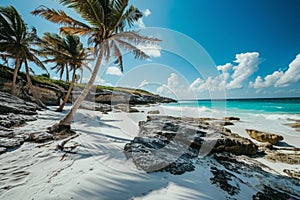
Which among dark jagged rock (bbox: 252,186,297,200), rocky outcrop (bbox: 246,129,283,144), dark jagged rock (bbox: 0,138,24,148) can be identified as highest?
rocky outcrop (bbox: 246,129,283,144)

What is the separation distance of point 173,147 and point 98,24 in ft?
19.5

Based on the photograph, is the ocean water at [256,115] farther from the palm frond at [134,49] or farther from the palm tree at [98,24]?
the palm tree at [98,24]

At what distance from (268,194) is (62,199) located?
3.78 metres

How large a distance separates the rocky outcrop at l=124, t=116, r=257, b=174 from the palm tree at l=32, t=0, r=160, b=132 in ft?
10.8

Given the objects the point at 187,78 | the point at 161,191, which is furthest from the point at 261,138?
the point at 161,191

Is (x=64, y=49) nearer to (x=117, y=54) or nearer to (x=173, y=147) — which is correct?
(x=117, y=54)

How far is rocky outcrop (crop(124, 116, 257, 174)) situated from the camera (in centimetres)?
326

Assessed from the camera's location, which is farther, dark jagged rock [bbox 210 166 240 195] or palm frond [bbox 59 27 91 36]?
palm frond [bbox 59 27 91 36]

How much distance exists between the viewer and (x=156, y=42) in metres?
7.16

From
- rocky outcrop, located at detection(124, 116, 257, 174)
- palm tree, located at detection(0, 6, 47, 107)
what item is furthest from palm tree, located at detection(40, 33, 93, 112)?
rocky outcrop, located at detection(124, 116, 257, 174)

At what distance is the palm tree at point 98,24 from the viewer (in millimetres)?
5977

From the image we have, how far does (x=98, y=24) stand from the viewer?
6.36 meters

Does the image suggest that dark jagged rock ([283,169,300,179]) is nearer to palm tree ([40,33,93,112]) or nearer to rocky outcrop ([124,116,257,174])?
rocky outcrop ([124,116,257,174])

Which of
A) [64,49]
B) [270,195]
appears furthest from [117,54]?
[270,195]
